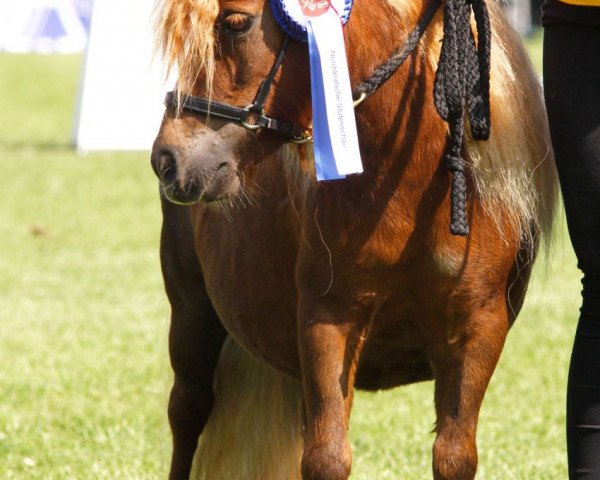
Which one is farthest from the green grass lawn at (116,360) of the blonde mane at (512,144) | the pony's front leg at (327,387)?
the pony's front leg at (327,387)

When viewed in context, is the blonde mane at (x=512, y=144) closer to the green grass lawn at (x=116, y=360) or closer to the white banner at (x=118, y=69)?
the green grass lawn at (x=116, y=360)

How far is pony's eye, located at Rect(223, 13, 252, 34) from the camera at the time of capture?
2.62m

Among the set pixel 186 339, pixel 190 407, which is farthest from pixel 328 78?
pixel 190 407

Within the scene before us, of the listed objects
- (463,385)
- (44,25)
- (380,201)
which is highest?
(380,201)

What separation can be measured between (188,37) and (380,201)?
25.2 inches

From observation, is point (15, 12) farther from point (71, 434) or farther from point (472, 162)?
point (472, 162)

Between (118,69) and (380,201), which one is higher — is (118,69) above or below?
below

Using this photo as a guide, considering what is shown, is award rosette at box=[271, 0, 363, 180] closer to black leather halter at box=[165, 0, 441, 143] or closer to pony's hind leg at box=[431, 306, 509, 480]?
black leather halter at box=[165, 0, 441, 143]

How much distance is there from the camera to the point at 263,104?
2.68 m

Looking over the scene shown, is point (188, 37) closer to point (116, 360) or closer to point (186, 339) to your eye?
point (186, 339)

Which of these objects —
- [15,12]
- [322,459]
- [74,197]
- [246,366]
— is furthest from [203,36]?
[15,12]

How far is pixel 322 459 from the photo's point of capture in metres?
2.87

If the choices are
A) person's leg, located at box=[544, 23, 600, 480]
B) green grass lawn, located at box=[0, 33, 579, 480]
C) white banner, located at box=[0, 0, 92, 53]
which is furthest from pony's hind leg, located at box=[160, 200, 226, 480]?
white banner, located at box=[0, 0, 92, 53]

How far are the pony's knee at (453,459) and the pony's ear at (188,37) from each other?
42.8 inches
